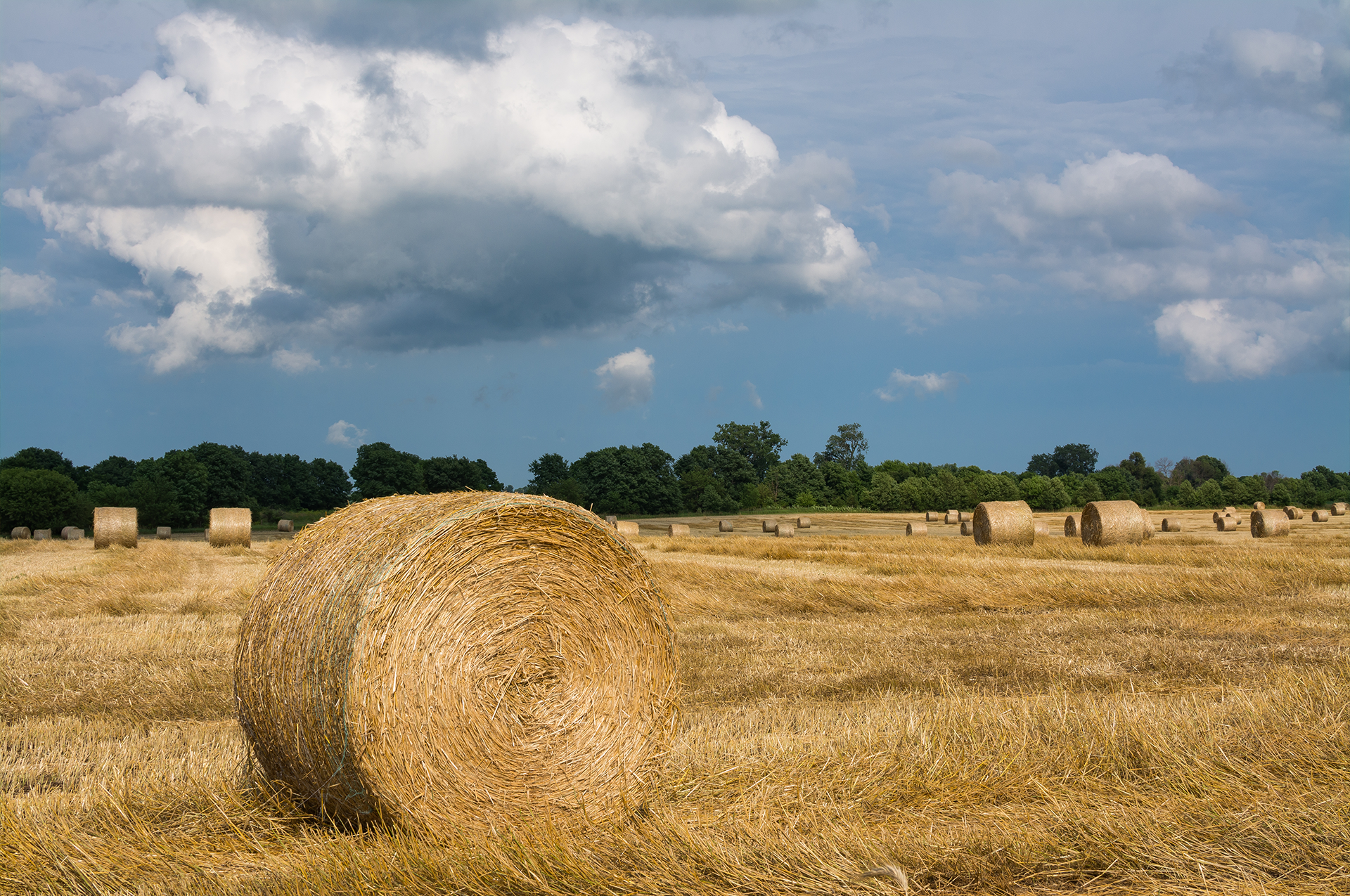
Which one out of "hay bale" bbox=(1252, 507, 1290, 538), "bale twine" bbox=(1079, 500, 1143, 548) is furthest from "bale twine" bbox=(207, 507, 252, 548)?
"hay bale" bbox=(1252, 507, 1290, 538)

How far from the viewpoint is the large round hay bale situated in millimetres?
4906

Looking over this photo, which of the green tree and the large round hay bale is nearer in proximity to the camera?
the large round hay bale

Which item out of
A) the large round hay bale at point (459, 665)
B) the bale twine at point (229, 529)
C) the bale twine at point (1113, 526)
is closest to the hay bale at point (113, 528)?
the bale twine at point (229, 529)

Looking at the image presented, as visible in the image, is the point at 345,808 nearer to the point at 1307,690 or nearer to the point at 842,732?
the point at 842,732

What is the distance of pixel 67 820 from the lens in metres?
4.89

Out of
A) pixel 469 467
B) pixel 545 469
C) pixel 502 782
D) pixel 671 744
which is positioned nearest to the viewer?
pixel 502 782

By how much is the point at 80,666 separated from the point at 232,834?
17.9ft

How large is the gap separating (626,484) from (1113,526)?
54270mm

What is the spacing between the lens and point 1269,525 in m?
32.4

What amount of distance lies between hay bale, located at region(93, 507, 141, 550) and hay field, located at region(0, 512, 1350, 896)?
1895cm

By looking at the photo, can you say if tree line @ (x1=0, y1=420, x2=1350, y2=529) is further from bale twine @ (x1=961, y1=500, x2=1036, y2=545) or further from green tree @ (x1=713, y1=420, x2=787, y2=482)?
bale twine @ (x1=961, y1=500, x2=1036, y2=545)

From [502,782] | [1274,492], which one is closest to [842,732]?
[502,782]

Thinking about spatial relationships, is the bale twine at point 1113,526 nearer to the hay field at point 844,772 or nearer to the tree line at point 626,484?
the hay field at point 844,772

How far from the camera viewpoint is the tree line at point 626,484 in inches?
2445
